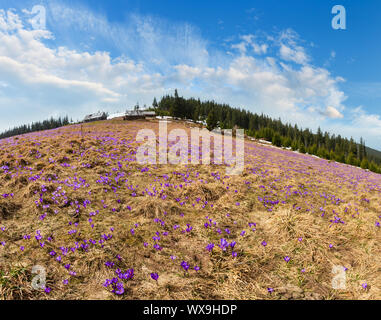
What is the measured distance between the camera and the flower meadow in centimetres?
349

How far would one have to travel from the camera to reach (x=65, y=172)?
7.93 metres

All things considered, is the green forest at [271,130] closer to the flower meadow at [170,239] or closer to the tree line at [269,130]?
the tree line at [269,130]

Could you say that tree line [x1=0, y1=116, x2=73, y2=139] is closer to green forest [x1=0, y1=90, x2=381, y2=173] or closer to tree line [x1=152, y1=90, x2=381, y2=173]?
green forest [x1=0, y1=90, x2=381, y2=173]

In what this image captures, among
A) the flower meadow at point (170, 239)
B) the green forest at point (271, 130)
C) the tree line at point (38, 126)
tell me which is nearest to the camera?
the flower meadow at point (170, 239)

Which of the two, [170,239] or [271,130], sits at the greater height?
[271,130]

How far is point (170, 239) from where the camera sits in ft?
16.2

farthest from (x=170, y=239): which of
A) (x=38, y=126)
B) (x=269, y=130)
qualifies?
(x=38, y=126)

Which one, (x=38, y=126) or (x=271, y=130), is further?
(x=38, y=126)

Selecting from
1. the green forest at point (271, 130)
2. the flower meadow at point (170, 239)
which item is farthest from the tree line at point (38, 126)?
the flower meadow at point (170, 239)

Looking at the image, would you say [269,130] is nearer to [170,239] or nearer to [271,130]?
[271,130]

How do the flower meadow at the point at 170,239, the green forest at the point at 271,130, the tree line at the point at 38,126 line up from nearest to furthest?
the flower meadow at the point at 170,239 → the green forest at the point at 271,130 → the tree line at the point at 38,126

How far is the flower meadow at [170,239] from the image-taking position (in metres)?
3.49
